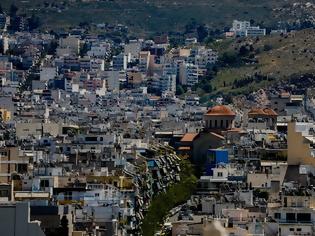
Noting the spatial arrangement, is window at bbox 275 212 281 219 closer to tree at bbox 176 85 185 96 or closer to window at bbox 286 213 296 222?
window at bbox 286 213 296 222

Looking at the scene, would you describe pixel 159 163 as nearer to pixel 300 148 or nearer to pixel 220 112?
pixel 300 148

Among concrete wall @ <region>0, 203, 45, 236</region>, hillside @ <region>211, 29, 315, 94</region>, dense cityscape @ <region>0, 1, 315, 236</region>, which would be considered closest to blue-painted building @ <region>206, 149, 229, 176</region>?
dense cityscape @ <region>0, 1, 315, 236</region>

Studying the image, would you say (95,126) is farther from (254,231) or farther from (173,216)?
(254,231)

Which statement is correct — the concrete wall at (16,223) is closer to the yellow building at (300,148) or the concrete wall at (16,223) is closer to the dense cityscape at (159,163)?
the dense cityscape at (159,163)

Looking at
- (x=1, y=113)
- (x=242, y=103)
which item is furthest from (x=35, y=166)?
(x=242, y=103)

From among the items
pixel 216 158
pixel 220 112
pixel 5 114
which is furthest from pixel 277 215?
pixel 5 114

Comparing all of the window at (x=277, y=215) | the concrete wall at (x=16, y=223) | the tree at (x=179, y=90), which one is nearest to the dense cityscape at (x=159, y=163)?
the concrete wall at (x=16, y=223)

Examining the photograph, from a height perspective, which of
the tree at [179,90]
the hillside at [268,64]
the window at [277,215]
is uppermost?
the window at [277,215]
